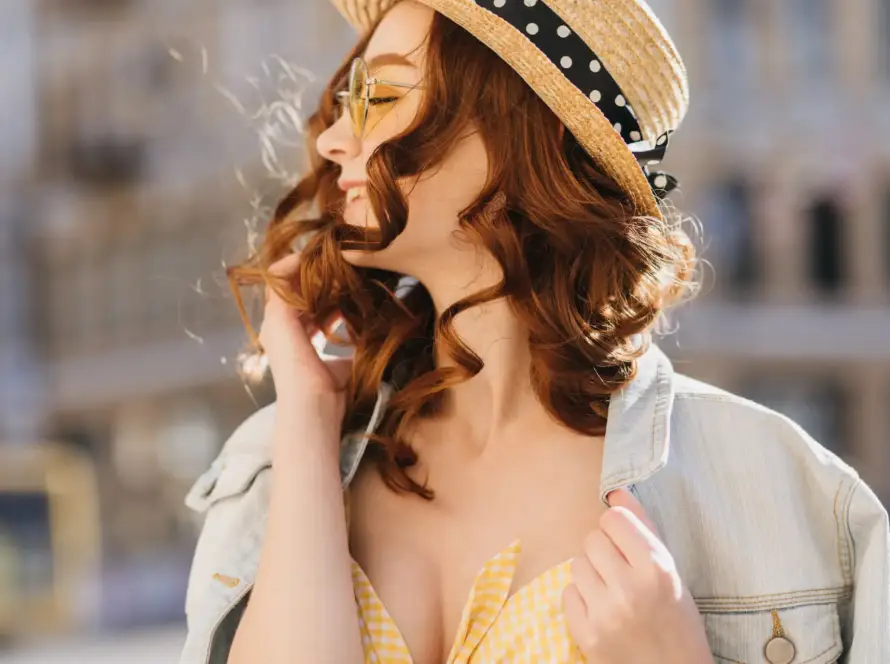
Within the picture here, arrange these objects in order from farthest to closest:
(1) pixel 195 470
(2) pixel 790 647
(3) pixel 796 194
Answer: (1) pixel 195 470 → (3) pixel 796 194 → (2) pixel 790 647

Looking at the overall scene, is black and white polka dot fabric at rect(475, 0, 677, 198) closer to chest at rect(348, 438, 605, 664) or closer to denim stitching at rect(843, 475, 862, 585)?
chest at rect(348, 438, 605, 664)

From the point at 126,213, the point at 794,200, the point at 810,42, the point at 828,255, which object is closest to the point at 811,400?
the point at 828,255

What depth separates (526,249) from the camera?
1922 mm

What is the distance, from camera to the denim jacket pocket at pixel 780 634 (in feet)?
5.65

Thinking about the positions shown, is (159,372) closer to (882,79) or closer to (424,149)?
(882,79)

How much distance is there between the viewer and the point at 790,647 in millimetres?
1726

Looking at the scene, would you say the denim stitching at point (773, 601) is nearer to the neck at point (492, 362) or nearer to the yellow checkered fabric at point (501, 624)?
the yellow checkered fabric at point (501, 624)

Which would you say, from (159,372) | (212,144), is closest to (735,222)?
(212,144)

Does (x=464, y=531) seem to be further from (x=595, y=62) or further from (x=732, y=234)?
(x=732, y=234)

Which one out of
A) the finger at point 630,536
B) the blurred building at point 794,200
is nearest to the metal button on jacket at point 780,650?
the finger at point 630,536

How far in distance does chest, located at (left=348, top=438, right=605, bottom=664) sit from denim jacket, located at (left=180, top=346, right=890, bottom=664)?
0.31 ft

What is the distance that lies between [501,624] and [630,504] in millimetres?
271

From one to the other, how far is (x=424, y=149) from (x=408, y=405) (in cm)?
45

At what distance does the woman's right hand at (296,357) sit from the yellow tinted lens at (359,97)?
11.2 inches
